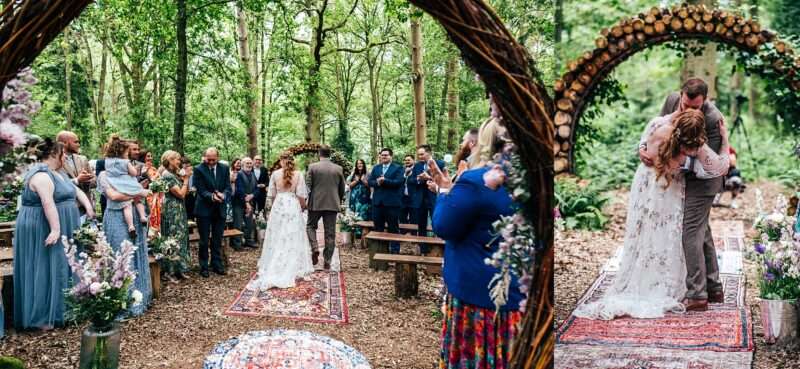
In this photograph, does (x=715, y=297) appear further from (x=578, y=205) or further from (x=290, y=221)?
(x=578, y=205)

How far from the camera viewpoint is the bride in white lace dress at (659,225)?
5.61 m

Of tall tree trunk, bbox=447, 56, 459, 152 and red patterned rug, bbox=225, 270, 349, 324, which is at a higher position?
tall tree trunk, bbox=447, 56, 459, 152

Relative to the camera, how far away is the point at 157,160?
15812mm

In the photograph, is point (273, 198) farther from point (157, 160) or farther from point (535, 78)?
point (157, 160)

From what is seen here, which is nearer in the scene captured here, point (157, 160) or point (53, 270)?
point (53, 270)

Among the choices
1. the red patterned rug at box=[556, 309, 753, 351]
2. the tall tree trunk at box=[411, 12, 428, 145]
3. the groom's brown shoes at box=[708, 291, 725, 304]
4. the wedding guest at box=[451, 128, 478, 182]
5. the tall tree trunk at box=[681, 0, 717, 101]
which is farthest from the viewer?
the tall tree trunk at box=[411, 12, 428, 145]

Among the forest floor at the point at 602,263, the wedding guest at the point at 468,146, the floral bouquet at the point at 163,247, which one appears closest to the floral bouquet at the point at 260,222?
the floral bouquet at the point at 163,247

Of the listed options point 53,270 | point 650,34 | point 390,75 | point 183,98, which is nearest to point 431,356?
point 53,270

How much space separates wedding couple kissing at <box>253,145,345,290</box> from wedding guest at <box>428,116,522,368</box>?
537 centimetres

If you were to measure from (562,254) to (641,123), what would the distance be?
17189 millimetres

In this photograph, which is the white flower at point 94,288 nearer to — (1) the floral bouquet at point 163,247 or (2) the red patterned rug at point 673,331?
(1) the floral bouquet at point 163,247

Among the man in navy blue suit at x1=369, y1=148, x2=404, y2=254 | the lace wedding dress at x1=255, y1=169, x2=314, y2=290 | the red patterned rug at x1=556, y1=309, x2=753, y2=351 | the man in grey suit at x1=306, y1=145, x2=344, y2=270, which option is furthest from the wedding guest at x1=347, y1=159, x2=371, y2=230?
the red patterned rug at x1=556, y1=309, x2=753, y2=351

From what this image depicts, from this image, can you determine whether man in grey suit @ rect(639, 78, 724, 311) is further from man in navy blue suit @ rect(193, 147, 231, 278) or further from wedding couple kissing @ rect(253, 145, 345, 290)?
man in navy blue suit @ rect(193, 147, 231, 278)

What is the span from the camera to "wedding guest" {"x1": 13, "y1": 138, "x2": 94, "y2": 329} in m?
5.74
